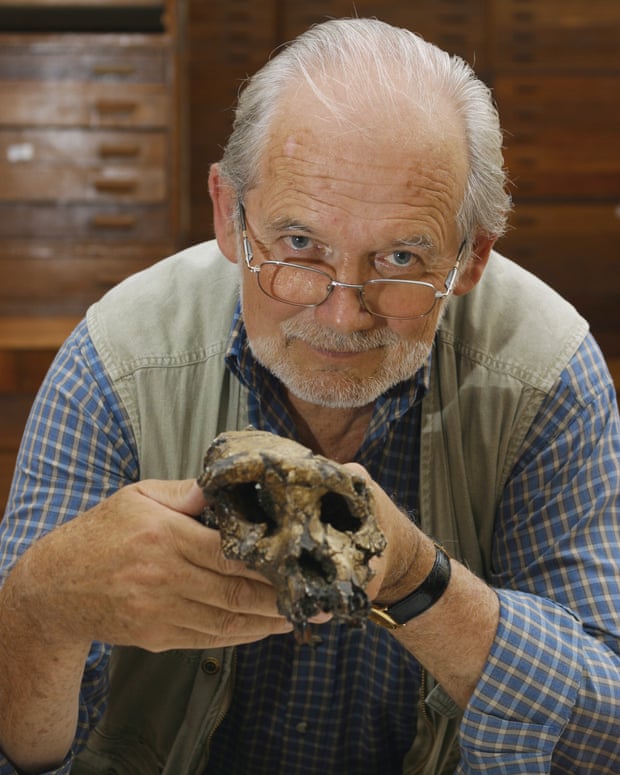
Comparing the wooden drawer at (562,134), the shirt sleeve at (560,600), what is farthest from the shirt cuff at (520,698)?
the wooden drawer at (562,134)

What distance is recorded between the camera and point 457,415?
1544mm

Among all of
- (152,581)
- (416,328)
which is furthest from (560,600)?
→ (152,581)

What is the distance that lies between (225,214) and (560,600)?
2.24 feet

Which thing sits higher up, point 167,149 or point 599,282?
point 167,149

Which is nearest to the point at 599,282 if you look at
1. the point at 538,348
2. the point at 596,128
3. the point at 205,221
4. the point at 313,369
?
the point at 596,128

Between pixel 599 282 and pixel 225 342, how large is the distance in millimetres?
3129

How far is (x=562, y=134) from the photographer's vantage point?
166 inches

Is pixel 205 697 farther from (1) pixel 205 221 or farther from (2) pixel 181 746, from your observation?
(1) pixel 205 221

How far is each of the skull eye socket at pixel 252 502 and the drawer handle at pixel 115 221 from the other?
2946 mm

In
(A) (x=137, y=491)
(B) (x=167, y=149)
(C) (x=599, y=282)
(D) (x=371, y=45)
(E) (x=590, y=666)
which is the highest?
(D) (x=371, y=45)

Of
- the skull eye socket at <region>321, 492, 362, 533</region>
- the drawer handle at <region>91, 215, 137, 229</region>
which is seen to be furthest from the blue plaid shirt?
the drawer handle at <region>91, 215, 137, 229</region>

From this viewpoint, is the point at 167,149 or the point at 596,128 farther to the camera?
the point at 596,128

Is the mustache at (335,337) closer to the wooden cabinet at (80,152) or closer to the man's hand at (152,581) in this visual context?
the man's hand at (152,581)

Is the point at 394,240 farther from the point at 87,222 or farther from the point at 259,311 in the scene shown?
the point at 87,222
